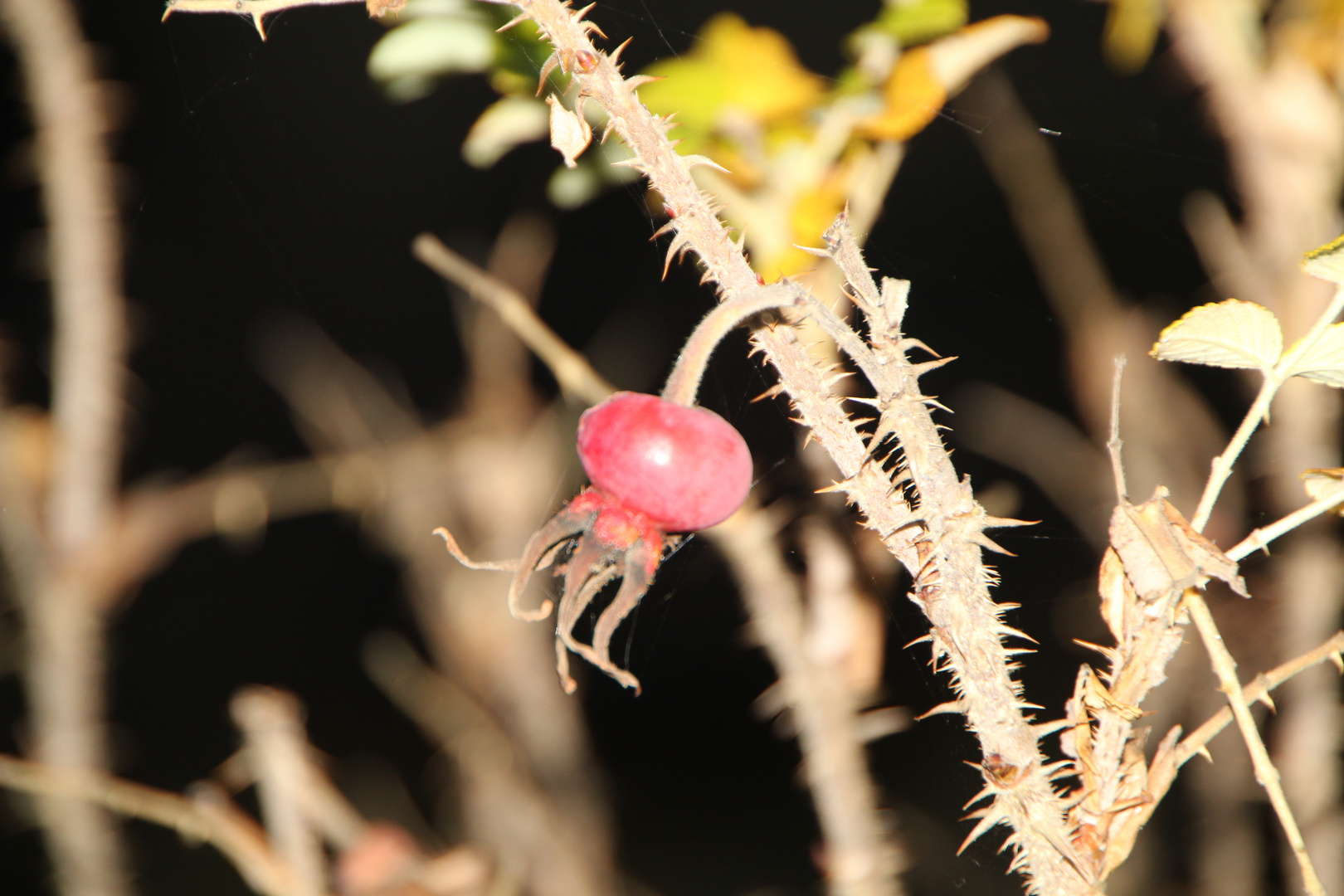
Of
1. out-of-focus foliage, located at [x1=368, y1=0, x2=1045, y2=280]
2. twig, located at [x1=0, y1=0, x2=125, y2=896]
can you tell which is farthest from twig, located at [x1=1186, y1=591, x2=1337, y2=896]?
twig, located at [x1=0, y1=0, x2=125, y2=896]

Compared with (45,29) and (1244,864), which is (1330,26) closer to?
(1244,864)

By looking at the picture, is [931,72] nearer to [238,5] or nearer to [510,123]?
[510,123]

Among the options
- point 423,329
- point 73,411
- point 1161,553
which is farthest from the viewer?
point 423,329

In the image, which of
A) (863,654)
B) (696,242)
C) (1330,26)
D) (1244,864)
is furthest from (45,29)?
(1244,864)

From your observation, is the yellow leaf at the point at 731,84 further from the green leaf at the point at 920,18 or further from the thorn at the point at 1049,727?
the thorn at the point at 1049,727

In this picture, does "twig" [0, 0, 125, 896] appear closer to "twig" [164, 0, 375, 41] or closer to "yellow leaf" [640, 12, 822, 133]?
"twig" [164, 0, 375, 41]

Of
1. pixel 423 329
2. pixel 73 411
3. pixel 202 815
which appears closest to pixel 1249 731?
pixel 202 815
